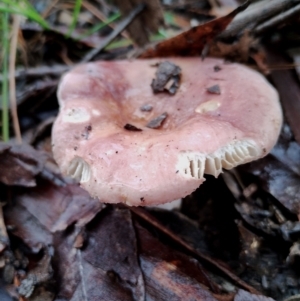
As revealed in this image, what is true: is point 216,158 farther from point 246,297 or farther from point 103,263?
point 103,263

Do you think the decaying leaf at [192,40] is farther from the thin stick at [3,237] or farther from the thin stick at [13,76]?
the thin stick at [3,237]

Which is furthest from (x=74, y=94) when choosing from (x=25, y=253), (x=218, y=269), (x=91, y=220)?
(x=218, y=269)

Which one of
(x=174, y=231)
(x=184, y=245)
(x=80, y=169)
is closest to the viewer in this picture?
(x=80, y=169)

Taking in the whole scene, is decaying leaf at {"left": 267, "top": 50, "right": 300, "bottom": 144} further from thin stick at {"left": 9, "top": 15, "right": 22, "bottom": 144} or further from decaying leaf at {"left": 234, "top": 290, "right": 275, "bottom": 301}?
thin stick at {"left": 9, "top": 15, "right": 22, "bottom": 144}

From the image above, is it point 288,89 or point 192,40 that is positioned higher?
point 192,40

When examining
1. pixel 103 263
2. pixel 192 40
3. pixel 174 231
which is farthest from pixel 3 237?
pixel 192 40

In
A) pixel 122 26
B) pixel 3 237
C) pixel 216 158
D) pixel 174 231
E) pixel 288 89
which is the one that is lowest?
pixel 174 231

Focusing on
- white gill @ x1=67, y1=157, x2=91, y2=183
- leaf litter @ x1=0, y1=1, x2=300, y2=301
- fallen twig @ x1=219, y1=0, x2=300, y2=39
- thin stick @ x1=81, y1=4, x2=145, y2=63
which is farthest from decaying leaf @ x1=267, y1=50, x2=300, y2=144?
white gill @ x1=67, y1=157, x2=91, y2=183
